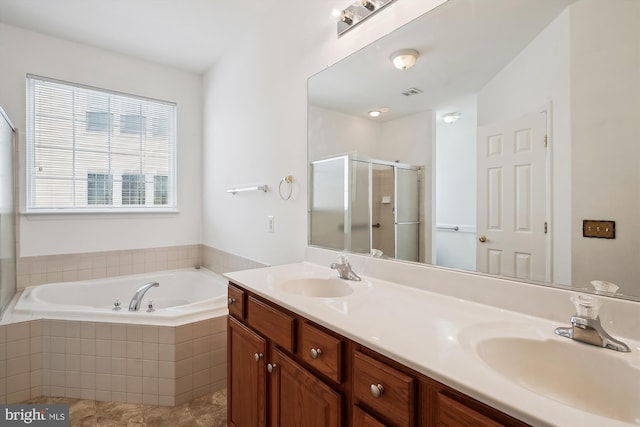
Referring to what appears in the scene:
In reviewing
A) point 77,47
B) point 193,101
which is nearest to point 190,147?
point 193,101

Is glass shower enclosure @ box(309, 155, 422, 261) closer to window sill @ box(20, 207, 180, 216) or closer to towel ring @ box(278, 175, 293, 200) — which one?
towel ring @ box(278, 175, 293, 200)

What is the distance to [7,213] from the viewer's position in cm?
221

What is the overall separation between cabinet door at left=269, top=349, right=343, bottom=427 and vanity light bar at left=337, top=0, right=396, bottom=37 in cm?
162

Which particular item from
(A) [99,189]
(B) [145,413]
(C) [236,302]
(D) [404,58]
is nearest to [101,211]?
(A) [99,189]

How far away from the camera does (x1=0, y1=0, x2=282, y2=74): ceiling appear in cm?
219

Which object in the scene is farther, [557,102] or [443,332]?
[557,102]

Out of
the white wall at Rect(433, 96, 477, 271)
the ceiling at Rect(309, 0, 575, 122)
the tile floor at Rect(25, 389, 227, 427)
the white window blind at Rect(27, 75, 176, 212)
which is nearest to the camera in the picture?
the ceiling at Rect(309, 0, 575, 122)

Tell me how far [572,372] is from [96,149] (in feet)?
Answer: 12.0

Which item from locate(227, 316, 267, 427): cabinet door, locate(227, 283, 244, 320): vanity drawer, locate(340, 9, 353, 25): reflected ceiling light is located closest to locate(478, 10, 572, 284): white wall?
locate(340, 9, 353, 25): reflected ceiling light

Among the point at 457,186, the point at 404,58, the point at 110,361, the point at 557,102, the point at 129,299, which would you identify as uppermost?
the point at 404,58

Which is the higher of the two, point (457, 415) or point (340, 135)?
point (340, 135)

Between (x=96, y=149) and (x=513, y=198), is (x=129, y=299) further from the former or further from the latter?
(x=513, y=198)

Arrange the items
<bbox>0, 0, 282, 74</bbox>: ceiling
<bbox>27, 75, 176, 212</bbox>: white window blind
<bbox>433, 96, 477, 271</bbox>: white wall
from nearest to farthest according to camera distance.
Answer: <bbox>433, 96, 477, 271</bbox>: white wall
<bbox>0, 0, 282, 74</bbox>: ceiling
<bbox>27, 75, 176, 212</bbox>: white window blind

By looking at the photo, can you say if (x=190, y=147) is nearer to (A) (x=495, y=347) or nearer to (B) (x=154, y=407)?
(B) (x=154, y=407)
